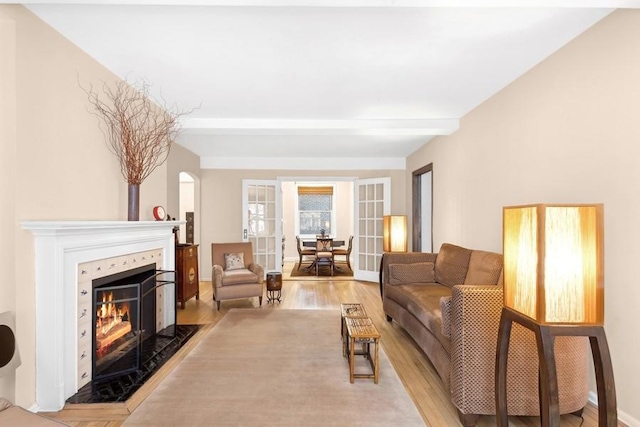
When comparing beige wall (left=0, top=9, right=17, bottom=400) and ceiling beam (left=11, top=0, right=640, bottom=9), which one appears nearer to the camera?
ceiling beam (left=11, top=0, right=640, bottom=9)

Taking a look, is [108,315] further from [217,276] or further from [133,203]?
[217,276]

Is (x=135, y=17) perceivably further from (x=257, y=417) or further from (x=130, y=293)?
(x=257, y=417)

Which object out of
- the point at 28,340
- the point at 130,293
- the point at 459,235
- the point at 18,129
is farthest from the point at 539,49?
the point at 28,340

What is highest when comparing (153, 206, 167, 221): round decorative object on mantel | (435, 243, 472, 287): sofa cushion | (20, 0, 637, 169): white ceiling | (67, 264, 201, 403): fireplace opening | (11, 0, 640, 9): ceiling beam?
(20, 0, 637, 169): white ceiling

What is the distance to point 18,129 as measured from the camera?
196 centimetres

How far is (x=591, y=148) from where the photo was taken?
221cm

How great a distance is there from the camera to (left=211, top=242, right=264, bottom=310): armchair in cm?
454

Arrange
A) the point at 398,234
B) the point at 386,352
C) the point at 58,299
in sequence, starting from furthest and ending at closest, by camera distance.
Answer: the point at 398,234, the point at 386,352, the point at 58,299

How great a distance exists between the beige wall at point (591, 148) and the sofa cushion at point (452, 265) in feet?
1.00

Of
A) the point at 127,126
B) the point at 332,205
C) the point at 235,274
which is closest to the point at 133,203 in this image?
the point at 127,126

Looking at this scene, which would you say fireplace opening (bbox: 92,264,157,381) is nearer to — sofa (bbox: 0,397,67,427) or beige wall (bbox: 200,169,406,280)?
sofa (bbox: 0,397,67,427)

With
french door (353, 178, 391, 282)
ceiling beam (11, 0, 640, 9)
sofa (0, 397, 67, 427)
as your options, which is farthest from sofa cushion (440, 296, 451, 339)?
french door (353, 178, 391, 282)

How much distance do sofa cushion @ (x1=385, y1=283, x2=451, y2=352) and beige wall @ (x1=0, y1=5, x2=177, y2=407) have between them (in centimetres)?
281

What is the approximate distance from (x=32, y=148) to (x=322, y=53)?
6.79 feet
